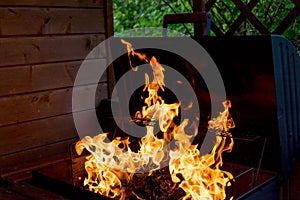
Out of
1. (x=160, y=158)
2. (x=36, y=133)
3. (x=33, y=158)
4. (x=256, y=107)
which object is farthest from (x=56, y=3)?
(x=256, y=107)

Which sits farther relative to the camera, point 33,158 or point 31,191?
point 33,158

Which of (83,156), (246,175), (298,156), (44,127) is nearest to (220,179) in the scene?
(246,175)

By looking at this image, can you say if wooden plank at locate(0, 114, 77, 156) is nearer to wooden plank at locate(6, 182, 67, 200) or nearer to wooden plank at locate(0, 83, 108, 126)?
wooden plank at locate(0, 83, 108, 126)

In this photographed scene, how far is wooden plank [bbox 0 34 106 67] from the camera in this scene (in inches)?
89.0

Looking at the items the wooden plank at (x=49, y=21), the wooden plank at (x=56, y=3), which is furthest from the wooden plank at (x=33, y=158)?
the wooden plank at (x=56, y=3)

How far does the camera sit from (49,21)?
2432 millimetres

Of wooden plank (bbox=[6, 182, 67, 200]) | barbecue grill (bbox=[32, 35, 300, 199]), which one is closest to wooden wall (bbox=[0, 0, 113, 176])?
wooden plank (bbox=[6, 182, 67, 200])

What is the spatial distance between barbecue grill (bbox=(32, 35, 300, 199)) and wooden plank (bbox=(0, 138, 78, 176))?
0.62 ft

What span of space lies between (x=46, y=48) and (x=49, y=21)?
0.16 m

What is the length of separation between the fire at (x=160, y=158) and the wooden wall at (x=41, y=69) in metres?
0.40

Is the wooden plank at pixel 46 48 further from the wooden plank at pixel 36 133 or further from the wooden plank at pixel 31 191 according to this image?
the wooden plank at pixel 31 191

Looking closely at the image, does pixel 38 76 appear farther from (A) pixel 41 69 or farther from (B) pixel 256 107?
(B) pixel 256 107

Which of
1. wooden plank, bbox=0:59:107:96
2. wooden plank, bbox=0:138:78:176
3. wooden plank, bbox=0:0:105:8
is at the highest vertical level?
wooden plank, bbox=0:0:105:8

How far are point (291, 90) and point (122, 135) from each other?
3.92 feet
